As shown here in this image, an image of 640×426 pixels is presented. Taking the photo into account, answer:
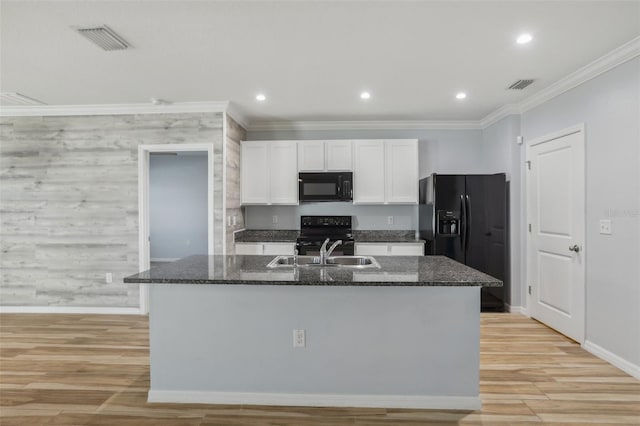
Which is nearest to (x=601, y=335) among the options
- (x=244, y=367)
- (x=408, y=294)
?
(x=408, y=294)

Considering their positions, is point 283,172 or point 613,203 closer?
point 613,203

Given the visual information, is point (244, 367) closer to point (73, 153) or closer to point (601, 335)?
point (601, 335)

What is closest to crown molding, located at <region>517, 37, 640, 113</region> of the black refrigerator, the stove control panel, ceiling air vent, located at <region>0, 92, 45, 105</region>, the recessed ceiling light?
the recessed ceiling light

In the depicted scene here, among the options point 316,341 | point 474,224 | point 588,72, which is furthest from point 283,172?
point 588,72

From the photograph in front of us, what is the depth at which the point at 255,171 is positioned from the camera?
16.1 ft

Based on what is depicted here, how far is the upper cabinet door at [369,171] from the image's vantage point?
16.0 feet

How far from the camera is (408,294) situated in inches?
90.9

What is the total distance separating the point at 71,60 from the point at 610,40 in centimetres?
419

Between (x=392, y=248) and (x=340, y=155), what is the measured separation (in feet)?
4.62

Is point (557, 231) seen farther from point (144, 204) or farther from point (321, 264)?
point (144, 204)

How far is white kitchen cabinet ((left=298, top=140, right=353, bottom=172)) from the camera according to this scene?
16.0ft

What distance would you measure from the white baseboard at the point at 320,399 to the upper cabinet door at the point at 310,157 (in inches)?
122

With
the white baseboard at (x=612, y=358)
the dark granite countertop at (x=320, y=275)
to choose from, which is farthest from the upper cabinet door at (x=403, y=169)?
the white baseboard at (x=612, y=358)

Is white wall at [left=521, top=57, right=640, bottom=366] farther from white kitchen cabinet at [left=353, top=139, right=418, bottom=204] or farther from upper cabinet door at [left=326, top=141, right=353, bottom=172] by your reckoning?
upper cabinet door at [left=326, top=141, right=353, bottom=172]
